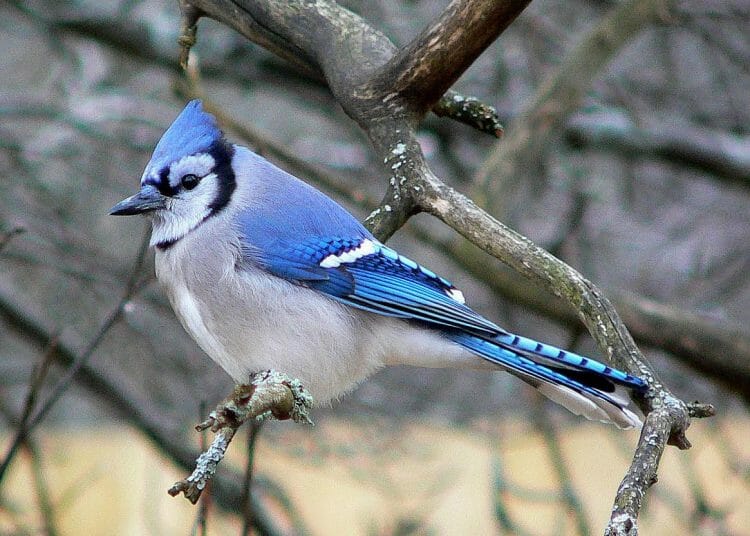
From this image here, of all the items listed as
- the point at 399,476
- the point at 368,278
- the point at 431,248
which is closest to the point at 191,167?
the point at 368,278

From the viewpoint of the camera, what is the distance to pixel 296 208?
222 cm

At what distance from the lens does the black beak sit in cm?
208

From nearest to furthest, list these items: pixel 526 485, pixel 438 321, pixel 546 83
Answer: pixel 438 321 → pixel 546 83 → pixel 526 485

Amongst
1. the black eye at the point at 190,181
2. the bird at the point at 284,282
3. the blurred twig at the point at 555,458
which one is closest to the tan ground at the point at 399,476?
the blurred twig at the point at 555,458

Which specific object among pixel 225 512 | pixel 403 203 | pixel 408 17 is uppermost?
pixel 408 17

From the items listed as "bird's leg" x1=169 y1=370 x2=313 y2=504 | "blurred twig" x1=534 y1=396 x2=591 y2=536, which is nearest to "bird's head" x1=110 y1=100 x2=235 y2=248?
"bird's leg" x1=169 y1=370 x2=313 y2=504

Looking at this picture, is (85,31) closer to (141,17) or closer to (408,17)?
(141,17)

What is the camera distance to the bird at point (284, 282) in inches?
79.8

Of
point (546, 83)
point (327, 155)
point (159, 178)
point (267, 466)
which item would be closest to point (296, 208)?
point (159, 178)

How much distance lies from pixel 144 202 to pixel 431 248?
53.9 inches

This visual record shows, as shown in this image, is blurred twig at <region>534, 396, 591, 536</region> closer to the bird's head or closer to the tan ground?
the tan ground

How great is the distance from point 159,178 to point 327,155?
1868mm

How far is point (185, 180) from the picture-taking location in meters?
2.14

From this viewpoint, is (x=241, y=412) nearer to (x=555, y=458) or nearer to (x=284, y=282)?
(x=284, y=282)
